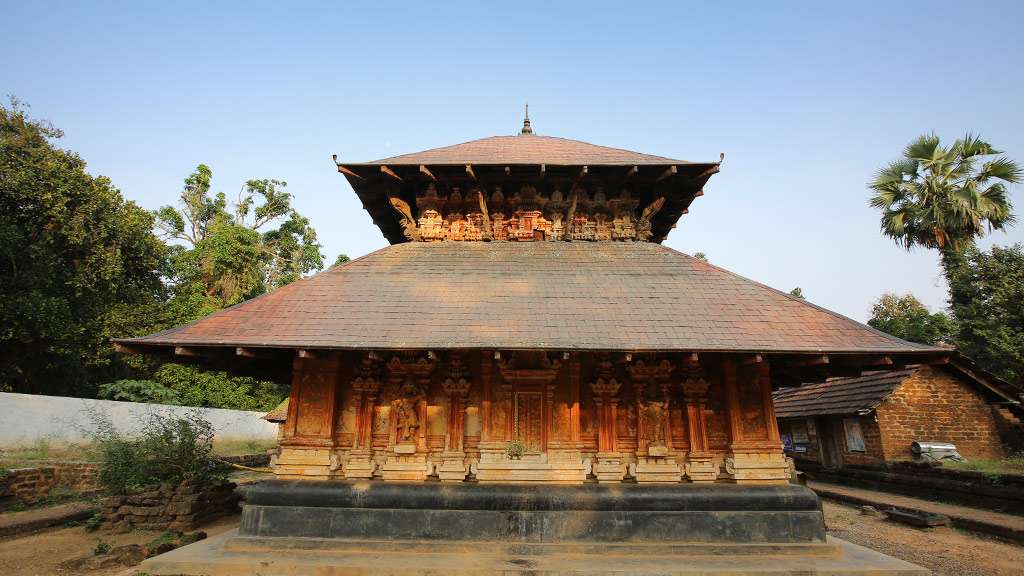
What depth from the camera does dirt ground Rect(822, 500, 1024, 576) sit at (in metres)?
7.84

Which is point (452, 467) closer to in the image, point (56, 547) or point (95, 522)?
point (56, 547)

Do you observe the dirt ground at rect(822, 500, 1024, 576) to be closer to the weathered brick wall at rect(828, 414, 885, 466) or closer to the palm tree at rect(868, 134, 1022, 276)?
the weathered brick wall at rect(828, 414, 885, 466)

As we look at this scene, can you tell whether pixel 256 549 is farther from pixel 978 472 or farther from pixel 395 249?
pixel 978 472

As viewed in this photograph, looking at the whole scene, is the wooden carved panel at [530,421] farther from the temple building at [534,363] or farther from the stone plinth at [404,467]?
the stone plinth at [404,467]

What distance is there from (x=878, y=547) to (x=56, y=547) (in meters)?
14.3

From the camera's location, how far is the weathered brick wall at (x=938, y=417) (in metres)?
14.6

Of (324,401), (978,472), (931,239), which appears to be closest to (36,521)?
(324,401)

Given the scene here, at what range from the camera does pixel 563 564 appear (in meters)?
5.89

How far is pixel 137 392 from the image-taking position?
22625 millimetres

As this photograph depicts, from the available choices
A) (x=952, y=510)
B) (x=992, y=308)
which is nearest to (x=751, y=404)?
(x=952, y=510)

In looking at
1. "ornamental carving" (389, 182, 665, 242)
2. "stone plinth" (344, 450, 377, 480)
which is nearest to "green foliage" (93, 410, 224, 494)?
"stone plinth" (344, 450, 377, 480)

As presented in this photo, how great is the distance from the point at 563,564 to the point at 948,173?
20925 millimetres

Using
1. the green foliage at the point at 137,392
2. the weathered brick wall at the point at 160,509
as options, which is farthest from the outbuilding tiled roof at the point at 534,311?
the green foliage at the point at 137,392

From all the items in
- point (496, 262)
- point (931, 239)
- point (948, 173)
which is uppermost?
point (948, 173)
